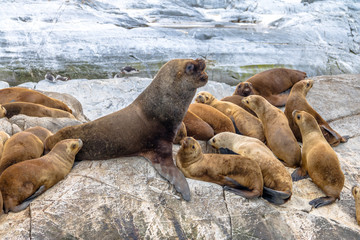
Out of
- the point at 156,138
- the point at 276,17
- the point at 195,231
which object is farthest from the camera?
the point at 276,17

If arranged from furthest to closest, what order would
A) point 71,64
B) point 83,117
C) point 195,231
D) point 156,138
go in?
1. point 71,64
2. point 83,117
3. point 156,138
4. point 195,231

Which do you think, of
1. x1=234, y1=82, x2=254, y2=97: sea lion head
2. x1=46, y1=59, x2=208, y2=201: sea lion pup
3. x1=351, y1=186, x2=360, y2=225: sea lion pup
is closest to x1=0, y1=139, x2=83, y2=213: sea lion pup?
x1=46, y1=59, x2=208, y2=201: sea lion pup

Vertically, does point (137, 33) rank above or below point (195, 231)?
below

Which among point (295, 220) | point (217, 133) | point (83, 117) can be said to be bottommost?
point (83, 117)

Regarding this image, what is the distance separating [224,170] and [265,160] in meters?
0.59

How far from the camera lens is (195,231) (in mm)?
3439

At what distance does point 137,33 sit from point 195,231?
895 centimetres

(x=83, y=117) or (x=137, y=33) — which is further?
(x=137, y=33)

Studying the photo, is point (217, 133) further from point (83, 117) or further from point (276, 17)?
point (276, 17)

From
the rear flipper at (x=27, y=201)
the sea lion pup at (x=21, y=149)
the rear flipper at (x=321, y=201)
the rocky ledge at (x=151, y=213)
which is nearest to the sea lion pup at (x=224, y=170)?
the rocky ledge at (x=151, y=213)

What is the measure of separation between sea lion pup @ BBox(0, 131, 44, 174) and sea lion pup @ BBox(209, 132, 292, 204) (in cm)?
231

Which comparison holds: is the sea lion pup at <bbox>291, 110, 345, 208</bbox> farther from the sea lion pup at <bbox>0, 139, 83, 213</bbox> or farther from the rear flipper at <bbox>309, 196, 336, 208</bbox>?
the sea lion pup at <bbox>0, 139, 83, 213</bbox>

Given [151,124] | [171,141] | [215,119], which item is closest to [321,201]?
[171,141]

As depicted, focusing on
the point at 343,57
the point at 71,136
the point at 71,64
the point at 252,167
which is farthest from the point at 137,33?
the point at 252,167
